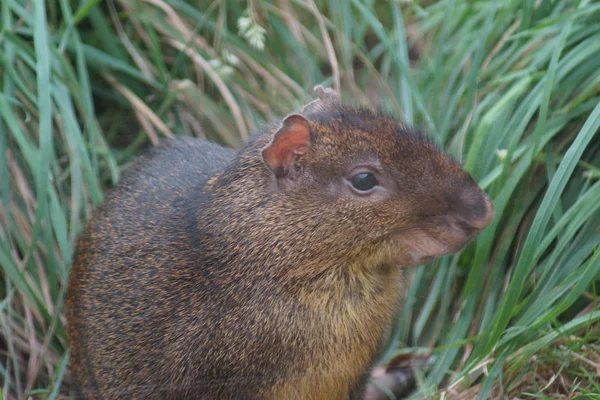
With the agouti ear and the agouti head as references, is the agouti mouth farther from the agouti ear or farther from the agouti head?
the agouti ear

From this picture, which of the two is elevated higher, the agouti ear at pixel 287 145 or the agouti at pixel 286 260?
the agouti ear at pixel 287 145

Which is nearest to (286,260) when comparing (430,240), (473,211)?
(430,240)

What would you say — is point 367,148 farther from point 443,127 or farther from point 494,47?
point 494,47

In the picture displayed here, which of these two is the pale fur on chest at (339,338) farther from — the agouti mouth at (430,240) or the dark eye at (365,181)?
the dark eye at (365,181)

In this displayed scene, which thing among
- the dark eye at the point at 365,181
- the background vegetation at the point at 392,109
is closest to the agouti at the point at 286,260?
the dark eye at the point at 365,181

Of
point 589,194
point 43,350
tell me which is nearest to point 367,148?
point 589,194

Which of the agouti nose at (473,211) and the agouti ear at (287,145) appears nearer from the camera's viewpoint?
the agouti nose at (473,211)

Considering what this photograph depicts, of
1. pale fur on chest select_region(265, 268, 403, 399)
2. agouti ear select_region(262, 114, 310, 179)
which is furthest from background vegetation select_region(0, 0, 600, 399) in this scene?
agouti ear select_region(262, 114, 310, 179)
